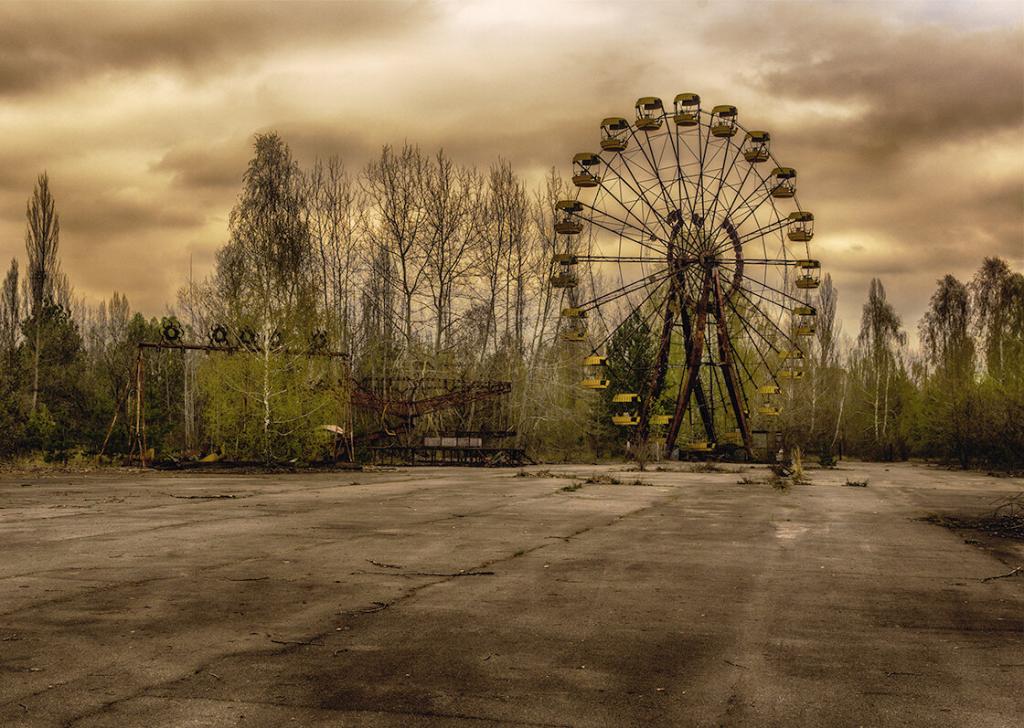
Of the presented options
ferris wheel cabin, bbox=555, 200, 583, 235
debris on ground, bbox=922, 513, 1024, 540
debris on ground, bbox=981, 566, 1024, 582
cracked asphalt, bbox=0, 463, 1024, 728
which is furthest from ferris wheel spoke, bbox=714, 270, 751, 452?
debris on ground, bbox=981, 566, 1024, 582

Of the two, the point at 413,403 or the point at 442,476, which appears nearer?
the point at 442,476

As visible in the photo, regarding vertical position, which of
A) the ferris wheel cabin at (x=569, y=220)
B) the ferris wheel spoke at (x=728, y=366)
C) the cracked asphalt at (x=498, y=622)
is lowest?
the cracked asphalt at (x=498, y=622)

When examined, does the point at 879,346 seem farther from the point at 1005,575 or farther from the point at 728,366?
the point at 1005,575

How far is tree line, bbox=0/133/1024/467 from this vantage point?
105ft

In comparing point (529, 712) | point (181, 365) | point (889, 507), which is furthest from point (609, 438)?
point (529, 712)

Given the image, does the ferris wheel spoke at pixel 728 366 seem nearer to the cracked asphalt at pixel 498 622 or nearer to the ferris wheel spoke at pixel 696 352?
the ferris wheel spoke at pixel 696 352

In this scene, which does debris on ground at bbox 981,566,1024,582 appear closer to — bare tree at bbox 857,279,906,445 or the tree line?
the tree line

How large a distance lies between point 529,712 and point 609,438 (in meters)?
50.3

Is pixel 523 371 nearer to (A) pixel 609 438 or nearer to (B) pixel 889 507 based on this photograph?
(A) pixel 609 438

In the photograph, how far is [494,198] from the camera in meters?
51.4

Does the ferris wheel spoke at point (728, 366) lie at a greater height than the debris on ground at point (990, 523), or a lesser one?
greater

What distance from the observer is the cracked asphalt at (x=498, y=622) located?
16.8ft

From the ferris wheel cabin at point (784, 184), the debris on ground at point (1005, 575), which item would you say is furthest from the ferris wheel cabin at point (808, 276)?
the debris on ground at point (1005, 575)

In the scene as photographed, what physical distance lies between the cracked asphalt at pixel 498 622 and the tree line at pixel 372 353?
55.3 ft
